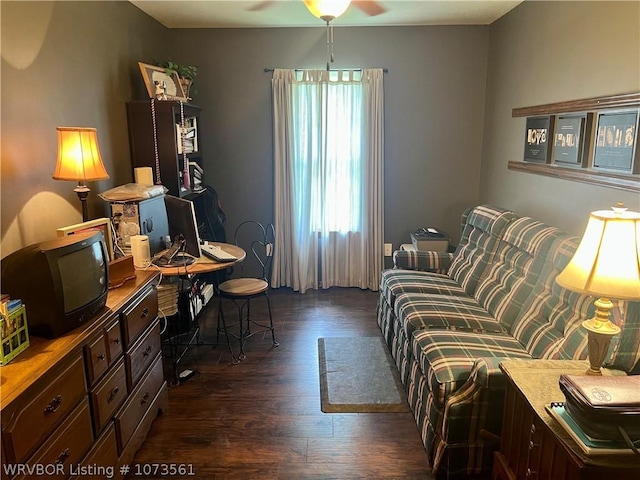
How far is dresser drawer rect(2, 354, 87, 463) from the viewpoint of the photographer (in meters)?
1.32

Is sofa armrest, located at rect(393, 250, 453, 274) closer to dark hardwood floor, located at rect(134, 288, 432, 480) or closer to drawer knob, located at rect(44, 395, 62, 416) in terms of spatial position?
dark hardwood floor, located at rect(134, 288, 432, 480)

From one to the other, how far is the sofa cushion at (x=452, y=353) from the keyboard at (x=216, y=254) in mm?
1256

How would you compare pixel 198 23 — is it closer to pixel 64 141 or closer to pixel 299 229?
pixel 299 229

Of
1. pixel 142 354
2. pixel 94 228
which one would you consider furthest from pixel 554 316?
pixel 94 228

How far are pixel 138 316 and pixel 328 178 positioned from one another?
103 inches

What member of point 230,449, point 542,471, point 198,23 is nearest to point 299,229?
point 198,23

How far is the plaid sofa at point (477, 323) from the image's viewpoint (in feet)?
6.70

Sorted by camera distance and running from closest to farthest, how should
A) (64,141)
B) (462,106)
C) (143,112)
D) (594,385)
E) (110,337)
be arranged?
(594,385), (110,337), (64,141), (143,112), (462,106)

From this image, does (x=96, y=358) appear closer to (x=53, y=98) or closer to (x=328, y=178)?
(x=53, y=98)

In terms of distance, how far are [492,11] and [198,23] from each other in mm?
2539

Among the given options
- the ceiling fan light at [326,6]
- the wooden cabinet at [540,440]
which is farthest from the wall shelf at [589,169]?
the ceiling fan light at [326,6]

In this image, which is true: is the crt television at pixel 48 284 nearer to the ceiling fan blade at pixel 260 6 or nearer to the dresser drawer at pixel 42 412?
the dresser drawer at pixel 42 412

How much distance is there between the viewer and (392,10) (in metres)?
3.74

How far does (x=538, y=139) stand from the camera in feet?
10.9
